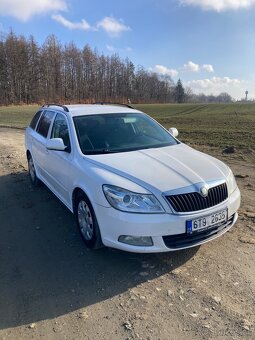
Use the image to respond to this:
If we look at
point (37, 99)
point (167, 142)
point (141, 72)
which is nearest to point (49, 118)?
point (167, 142)

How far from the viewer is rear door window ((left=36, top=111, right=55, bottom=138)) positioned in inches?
243

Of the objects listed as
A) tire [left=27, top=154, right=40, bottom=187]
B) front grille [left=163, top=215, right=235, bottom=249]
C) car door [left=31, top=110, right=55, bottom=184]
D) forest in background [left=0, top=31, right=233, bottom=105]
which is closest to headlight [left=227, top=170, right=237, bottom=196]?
front grille [left=163, top=215, right=235, bottom=249]

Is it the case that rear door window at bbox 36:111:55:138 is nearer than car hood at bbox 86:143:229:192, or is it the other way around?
car hood at bbox 86:143:229:192

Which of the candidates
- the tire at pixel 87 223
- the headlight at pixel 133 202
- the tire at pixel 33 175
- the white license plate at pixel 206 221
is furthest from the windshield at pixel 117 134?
the tire at pixel 33 175

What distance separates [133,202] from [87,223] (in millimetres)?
922

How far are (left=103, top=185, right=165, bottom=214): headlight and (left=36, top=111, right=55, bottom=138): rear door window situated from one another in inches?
116

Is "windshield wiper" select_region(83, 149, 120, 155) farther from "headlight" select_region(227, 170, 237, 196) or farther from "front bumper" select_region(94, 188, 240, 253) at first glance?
"headlight" select_region(227, 170, 237, 196)

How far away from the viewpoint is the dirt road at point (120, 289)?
117 inches

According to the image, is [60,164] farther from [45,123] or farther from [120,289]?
[120,289]

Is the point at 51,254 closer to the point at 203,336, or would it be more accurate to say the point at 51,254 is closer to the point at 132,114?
the point at 203,336

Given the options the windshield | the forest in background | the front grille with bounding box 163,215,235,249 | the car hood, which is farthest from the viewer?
the forest in background

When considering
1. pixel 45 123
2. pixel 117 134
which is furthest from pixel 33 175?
pixel 117 134

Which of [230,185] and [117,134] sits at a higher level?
[117,134]

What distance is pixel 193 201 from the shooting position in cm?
364
